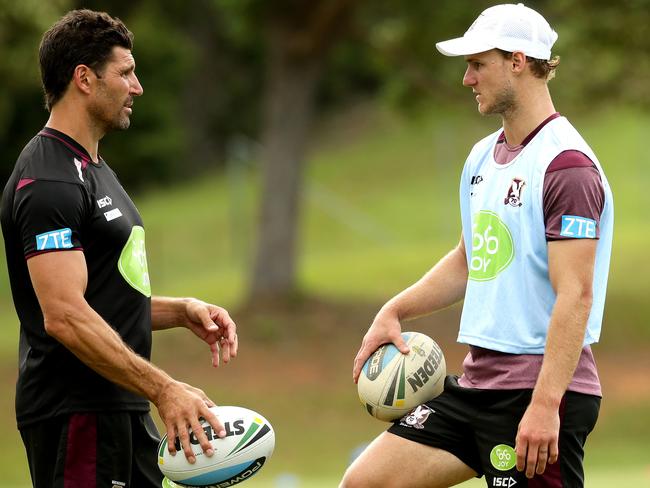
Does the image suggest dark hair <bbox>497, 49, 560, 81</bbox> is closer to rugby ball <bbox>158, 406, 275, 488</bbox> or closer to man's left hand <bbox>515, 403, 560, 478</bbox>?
man's left hand <bbox>515, 403, 560, 478</bbox>

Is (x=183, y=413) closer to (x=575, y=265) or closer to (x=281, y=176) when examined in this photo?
(x=575, y=265)

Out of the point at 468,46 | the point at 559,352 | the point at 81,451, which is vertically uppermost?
the point at 468,46

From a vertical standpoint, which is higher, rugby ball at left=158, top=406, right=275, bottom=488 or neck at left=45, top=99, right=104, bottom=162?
neck at left=45, top=99, right=104, bottom=162

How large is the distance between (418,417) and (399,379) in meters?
0.19

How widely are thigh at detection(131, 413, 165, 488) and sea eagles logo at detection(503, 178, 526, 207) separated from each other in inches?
70.6

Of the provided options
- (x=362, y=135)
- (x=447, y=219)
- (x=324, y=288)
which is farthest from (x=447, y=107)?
(x=362, y=135)

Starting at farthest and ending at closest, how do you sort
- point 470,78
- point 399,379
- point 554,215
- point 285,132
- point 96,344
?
1. point 285,132
2. point 399,379
3. point 470,78
4. point 554,215
5. point 96,344

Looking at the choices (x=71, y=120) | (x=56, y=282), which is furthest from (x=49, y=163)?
(x=56, y=282)

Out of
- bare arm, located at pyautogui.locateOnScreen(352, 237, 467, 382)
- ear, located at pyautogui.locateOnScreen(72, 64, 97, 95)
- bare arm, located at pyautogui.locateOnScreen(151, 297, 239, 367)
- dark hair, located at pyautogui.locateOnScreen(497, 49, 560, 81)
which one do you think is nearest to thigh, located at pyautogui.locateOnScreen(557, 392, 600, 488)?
bare arm, located at pyautogui.locateOnScreen(352, 237, 467, 382)

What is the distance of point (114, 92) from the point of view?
15.9 ft

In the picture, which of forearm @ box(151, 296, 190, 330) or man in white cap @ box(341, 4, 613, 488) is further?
forearm @ box(151, 296, 190, 330)

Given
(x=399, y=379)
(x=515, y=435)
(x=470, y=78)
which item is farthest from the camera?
(x=399, y=379)

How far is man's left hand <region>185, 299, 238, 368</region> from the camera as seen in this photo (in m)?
5.16

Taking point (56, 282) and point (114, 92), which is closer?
point (56, 282)
